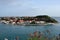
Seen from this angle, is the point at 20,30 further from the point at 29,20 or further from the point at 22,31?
the point at 29,20

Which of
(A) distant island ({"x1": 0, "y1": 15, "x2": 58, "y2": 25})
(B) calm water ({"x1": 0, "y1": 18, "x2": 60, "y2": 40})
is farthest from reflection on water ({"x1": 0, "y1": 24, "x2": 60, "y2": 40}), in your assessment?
(A) distant island ({"x1": 0, "y1": 15, "x2": 58, "y2": 25})

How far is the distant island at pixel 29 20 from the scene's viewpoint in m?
2.89

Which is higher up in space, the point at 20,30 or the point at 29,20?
the point at 29,20

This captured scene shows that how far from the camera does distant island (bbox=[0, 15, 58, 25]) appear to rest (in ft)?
9.47

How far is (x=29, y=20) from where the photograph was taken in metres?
2.98

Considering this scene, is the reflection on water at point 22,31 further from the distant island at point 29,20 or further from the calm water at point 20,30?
the distant island at point 29,20

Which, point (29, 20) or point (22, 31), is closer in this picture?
point (22, 31)

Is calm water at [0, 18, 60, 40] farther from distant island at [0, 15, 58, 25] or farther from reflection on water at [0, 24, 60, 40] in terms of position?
distant island at [0, 15, 58, 25]

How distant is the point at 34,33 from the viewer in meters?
2.77

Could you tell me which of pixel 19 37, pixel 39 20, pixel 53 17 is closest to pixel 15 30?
pixel 19 37

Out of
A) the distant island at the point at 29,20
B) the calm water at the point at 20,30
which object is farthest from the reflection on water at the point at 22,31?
the distant island at the point at 29,20

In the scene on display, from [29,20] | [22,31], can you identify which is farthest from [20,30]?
[29,20]

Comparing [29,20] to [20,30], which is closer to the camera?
→ [20,30]

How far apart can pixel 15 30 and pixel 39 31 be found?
50 cm
